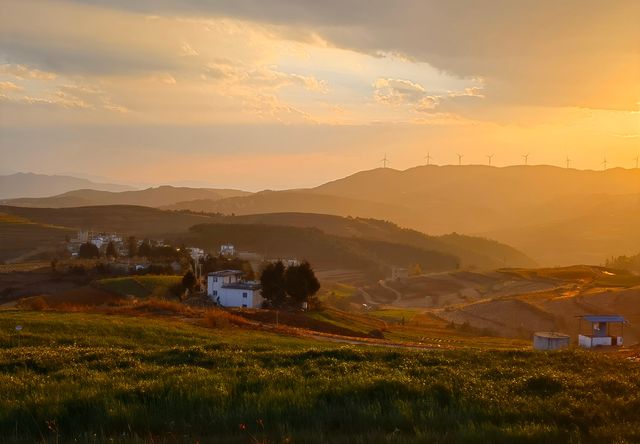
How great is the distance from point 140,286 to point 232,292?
1073 cm

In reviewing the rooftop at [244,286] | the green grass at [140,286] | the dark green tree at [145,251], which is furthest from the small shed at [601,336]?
the dark green tree at [145,251]

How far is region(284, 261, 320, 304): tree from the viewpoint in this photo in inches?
2518

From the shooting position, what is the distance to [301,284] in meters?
63.9

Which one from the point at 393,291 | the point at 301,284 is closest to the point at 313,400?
the point at 301,284

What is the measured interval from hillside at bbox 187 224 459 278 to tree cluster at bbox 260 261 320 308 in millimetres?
85414

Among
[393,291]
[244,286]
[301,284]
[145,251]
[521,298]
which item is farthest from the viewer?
[393,291]

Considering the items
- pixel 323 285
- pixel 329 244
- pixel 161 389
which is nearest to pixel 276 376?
pixel 161 389

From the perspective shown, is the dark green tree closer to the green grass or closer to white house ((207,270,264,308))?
the green grass

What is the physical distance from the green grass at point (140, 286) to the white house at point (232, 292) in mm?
4608

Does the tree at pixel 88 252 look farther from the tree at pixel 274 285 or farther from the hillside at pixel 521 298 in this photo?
the tree at pixel 274 285

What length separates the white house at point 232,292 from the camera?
218 feet

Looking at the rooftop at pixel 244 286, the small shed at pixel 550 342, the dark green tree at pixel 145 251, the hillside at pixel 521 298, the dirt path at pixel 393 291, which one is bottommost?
the dirt path at pixel 393 291

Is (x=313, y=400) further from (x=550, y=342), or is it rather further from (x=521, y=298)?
(x=521, y=298)

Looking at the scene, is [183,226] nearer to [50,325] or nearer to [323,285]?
[323,285]
